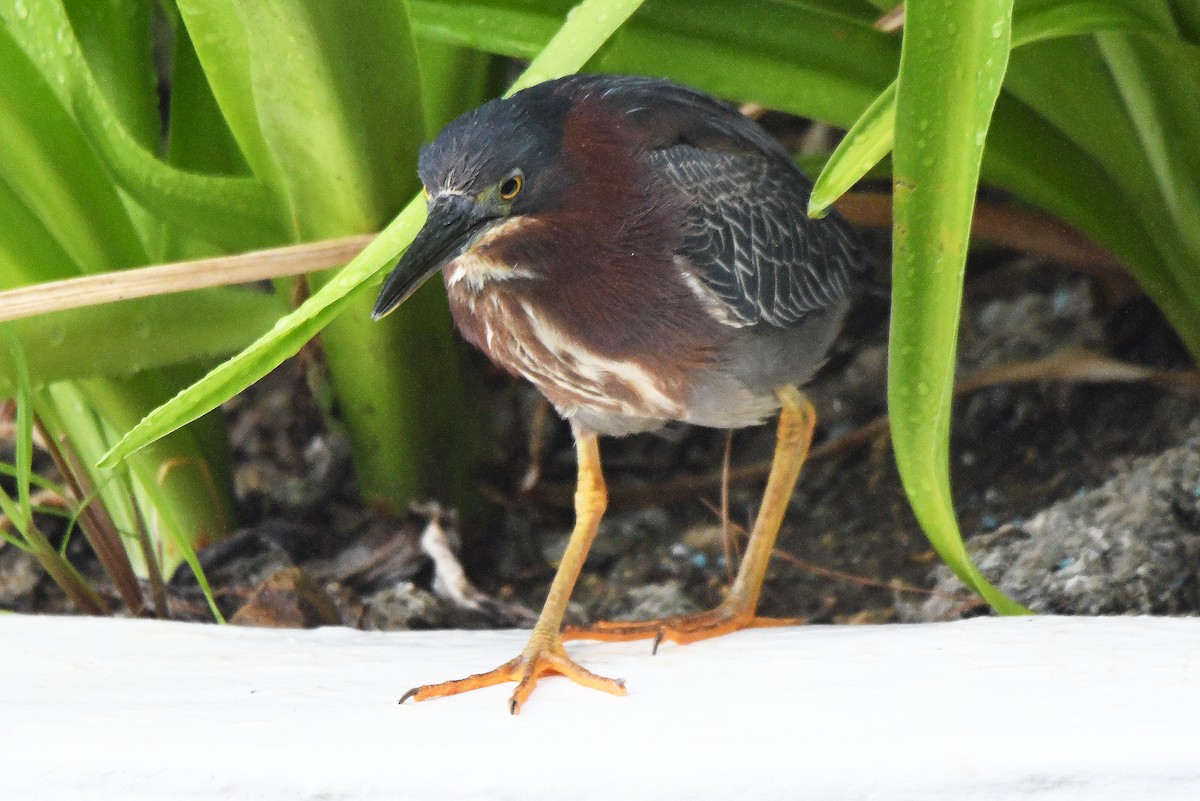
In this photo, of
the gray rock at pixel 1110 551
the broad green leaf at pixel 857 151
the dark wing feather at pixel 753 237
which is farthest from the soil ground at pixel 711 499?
the broad green leaf at pixel 857 151

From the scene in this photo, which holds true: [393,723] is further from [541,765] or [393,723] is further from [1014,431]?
[1014,431]

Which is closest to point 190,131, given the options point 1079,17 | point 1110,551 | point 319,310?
point 319,310

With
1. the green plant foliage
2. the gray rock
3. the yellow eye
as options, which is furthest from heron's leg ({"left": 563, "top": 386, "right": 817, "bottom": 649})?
the yellow eye

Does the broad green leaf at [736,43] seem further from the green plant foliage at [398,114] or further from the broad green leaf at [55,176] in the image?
the broad green leaf at [55,176]

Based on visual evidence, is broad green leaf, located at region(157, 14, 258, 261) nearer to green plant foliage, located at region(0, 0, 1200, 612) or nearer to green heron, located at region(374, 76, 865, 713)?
green plant foliage, located at region(0, 0, 1200, 612)

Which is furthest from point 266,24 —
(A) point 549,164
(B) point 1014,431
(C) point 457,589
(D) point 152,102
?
(B) point 1014,431

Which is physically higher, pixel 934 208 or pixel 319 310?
pixel 934 208

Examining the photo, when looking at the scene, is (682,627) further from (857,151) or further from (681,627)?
(857,151)
